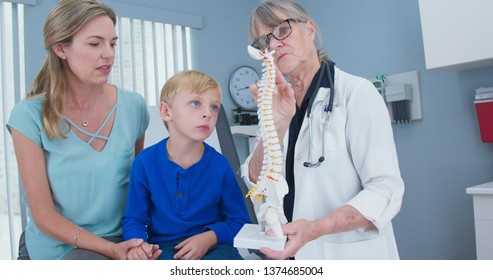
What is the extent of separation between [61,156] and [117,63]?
200 cm

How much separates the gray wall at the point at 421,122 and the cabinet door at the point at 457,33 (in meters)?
0.32

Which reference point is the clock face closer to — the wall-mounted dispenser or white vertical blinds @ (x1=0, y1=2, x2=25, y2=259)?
the wall-mounted dispenser

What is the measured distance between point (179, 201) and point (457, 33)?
1.83 metres

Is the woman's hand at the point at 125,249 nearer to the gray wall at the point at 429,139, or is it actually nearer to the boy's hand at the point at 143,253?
the boy's hand at the point at 143,253

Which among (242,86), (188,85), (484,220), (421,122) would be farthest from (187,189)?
(242,86)

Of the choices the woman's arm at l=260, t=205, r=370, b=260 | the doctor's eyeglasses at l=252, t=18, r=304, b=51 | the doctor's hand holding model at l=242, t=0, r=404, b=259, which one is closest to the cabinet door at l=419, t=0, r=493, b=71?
the doctor's hand holding model at l=242, t=0, r=404, b=259

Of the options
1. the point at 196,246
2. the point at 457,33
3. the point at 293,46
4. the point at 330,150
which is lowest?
the point at 196,246

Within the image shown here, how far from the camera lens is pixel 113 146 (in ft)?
3.97

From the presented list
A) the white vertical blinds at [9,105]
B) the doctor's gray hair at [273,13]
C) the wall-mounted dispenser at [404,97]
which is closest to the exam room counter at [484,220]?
the wall-mounted dispenser at [404,97]

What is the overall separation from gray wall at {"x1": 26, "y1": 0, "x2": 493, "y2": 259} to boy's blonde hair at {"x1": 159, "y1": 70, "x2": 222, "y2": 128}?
6.17ft

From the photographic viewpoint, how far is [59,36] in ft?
3.75

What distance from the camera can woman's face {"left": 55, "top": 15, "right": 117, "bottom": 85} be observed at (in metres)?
1.15

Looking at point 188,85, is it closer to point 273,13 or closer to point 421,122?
point 273,13
